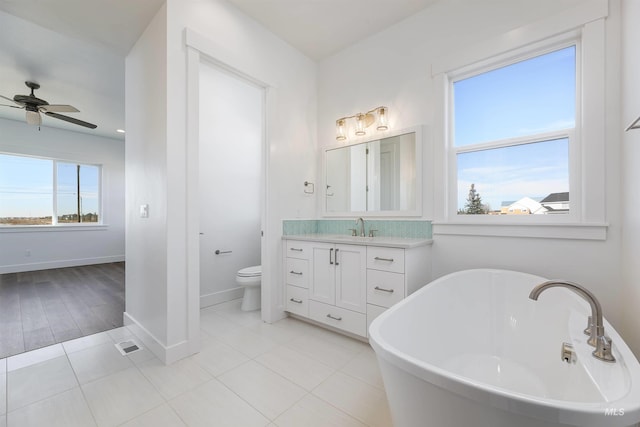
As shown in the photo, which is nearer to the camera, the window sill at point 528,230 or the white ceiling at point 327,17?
the window sill at point 528,230

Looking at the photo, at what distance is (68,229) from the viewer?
5.26 m

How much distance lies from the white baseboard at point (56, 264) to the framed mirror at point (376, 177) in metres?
5.50

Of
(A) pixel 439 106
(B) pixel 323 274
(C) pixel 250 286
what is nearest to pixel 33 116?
(C) pixel 250 286

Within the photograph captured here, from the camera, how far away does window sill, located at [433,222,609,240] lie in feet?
5.37

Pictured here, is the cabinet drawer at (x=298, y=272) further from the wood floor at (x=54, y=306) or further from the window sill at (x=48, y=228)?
the window sill at (x=48, y=228)

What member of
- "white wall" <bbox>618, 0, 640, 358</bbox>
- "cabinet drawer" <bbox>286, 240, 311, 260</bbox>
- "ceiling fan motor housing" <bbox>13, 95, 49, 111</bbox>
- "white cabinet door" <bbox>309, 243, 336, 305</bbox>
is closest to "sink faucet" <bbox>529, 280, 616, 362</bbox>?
"white wall" <bbox>618, 0, 640, 358</bbox>

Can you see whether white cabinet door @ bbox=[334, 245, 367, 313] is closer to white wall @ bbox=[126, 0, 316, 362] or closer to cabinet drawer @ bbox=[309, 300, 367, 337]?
cabinet drawer @ bbox=[309, 300, 367, 337]

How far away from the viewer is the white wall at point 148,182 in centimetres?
192

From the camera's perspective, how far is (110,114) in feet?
14.6

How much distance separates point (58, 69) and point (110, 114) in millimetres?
1448

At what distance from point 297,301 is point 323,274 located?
1.40 ft

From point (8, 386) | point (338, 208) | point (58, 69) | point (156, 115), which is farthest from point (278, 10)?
point (8, 386)

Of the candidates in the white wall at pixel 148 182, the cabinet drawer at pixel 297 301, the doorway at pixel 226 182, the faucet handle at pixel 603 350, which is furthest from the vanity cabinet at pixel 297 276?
the faucet handle at pixel 603 350

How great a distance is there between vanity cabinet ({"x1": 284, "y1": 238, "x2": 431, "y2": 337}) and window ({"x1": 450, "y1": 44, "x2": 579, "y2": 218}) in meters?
0.69
